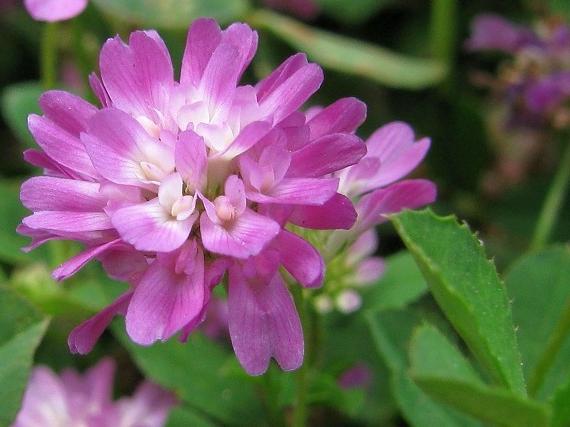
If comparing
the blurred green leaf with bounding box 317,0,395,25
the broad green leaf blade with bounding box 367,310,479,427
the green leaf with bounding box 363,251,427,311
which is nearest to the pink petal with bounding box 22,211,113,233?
the broad green leaf blade with bounding box 367,310,479,427

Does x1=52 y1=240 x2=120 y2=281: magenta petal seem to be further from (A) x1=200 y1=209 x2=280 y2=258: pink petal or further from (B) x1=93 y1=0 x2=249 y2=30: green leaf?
(B) x1=93 y1=0 x2=249 y2=30: green leaf

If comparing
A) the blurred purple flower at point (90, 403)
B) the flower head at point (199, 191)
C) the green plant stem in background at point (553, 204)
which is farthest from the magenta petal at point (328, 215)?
the green plant stem in background at point (553, 204)

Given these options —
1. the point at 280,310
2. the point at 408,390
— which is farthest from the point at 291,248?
the point at 408,390

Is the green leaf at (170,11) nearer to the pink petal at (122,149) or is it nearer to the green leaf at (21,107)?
the green leaf at (21,107)

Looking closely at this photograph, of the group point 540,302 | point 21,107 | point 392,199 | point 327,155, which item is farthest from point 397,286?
point 21,107

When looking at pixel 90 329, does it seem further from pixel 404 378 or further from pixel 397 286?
pixel 397 286
